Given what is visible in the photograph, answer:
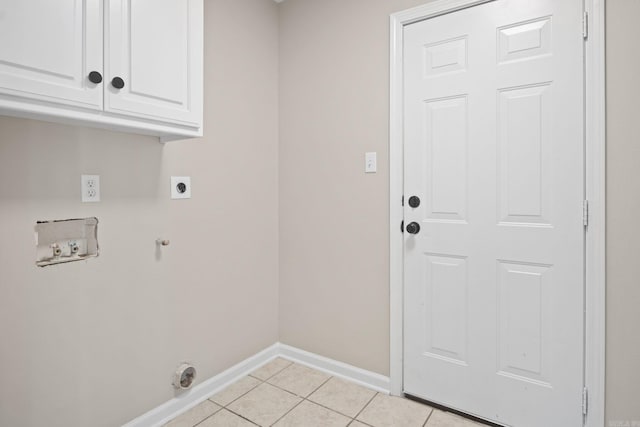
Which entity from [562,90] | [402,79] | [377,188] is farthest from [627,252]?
[402,79]

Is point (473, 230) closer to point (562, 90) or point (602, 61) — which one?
point (562, 90)

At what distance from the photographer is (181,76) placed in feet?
4.89

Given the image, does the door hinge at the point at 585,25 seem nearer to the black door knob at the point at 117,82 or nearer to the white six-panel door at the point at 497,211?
the white six-panel door at the point at 497,211

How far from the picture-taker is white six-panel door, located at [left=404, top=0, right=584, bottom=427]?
5.11 feet

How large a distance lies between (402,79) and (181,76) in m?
1.16

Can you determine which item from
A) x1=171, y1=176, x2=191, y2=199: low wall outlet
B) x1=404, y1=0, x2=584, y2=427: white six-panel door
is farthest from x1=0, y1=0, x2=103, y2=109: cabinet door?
x1=404, y1=0, x2=584, y2=427: white six-panel door

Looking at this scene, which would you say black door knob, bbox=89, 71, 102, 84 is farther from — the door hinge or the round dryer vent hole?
the door hinge

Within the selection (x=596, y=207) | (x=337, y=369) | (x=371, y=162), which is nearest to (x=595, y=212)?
(x=596, y=207)

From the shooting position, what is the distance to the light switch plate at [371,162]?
6.73ft

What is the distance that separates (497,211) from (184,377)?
183 cm

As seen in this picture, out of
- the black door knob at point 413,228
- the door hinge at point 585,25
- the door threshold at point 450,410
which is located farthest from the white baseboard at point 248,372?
the door hinge at point 585,25

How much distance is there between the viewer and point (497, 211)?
1.71m

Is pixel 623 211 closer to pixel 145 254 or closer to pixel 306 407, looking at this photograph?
pixel 306 407

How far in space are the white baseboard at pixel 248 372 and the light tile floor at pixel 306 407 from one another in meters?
0.03
